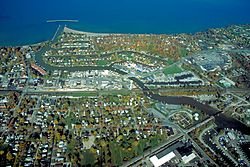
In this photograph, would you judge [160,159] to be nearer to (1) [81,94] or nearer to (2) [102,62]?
(1) [81,94]

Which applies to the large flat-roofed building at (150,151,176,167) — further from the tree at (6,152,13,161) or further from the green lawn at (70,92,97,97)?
the tree at (6,152,13,161)

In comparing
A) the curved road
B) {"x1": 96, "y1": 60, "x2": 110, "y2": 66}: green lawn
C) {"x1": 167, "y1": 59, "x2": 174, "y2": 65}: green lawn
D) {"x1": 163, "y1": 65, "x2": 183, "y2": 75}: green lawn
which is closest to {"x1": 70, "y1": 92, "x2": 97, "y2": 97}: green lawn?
the curved road

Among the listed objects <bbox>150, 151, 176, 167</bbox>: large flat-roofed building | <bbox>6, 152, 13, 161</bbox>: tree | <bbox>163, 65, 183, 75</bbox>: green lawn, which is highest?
<bbox>163, 65, 183, 75</bbox>: green lawn

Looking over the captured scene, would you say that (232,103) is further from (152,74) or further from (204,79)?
(152,74)

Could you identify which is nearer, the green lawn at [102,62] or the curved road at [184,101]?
the curved road at [184,101]

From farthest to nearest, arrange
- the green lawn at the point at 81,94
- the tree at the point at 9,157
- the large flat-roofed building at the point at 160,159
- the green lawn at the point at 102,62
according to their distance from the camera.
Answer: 1. the green lawn at the point at 102,62
2. the green lawn at the point at 81,94
3. the large flat-roofed building at the point at 160,159
4. the tree at the point at 9,157

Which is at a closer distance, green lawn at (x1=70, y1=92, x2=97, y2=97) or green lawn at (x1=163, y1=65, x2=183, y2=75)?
green lawn at (x1=70, y1=92, x2=97, y2=97)

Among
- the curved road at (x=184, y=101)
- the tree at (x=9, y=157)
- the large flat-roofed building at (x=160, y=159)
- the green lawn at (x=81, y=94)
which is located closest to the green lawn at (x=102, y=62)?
the curved road at (x=184, y=101)

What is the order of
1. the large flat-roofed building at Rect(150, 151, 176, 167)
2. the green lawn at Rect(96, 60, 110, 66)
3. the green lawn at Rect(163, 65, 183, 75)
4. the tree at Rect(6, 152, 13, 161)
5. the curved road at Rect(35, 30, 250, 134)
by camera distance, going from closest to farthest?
the tree at Rect(6, 152, 13, 161) < the large flat-roofed building at Rect(150, 151, 176, 167) < the curved road at Rect(35, 30, 250, 134) < the green lawn at Rect(163, 65, 183, 75) < the green lawn at Rect(96, 60, 110, 66)

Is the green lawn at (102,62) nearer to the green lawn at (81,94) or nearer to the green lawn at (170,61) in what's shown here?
the green lawn at (81,94)

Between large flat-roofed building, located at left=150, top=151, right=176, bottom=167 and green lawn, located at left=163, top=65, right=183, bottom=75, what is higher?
green lawn, located at left=163, top=65, right=183, bottom=75

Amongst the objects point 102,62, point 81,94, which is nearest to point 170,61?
point 102,62

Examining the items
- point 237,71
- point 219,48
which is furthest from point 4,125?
point 219,48
